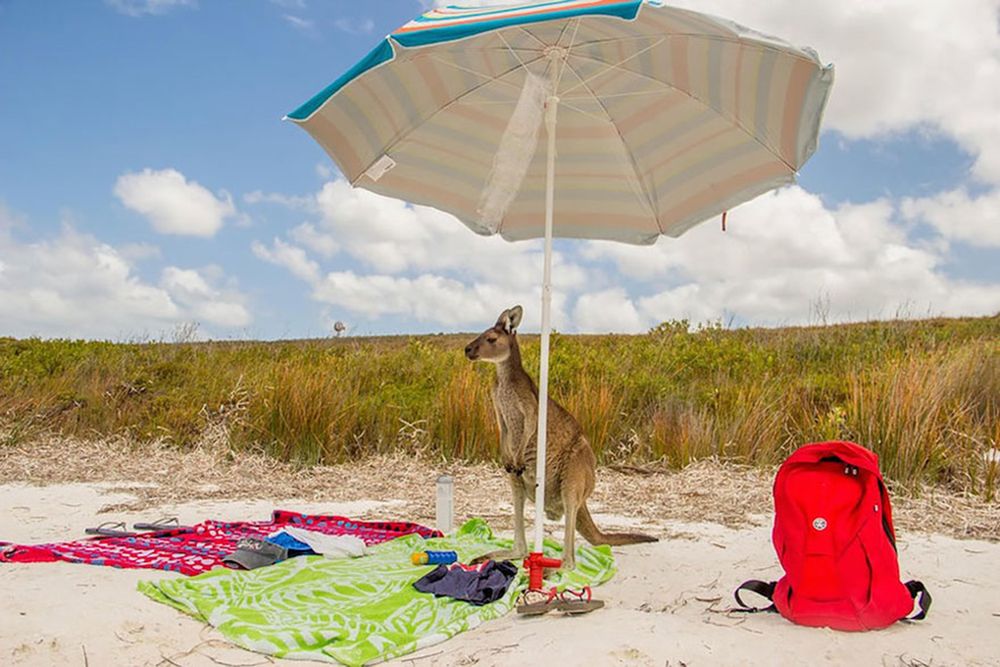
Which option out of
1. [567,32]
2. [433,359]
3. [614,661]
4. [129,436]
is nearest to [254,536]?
[614,661]

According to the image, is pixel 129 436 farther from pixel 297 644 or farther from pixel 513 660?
pixel 513 660

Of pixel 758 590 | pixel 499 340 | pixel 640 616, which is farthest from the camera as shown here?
pixel 499 340

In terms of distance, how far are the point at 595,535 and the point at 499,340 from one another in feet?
5.06

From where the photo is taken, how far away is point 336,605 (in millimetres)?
4648

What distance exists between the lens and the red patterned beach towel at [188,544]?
5.07m

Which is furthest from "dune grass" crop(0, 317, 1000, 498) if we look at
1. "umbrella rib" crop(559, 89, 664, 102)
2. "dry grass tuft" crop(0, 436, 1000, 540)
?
"umbrella rib" crop(559, 89, 664, 102)

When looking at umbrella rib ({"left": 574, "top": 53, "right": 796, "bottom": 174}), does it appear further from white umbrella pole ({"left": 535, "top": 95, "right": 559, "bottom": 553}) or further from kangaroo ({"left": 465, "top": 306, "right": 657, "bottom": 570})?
kangaroo ({"left": 465, "top": 306, "right": 657, "bottom": 570})

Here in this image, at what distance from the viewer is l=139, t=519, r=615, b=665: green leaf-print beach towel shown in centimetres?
404

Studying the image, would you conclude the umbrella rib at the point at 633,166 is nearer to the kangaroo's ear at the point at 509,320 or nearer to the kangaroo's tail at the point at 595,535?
the kangaroo's ear at the point at 509,320

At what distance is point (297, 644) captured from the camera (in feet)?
13.3

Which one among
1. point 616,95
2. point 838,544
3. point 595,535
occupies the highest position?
point 616,95

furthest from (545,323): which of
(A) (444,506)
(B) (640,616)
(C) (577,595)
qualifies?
(A) (444,506)

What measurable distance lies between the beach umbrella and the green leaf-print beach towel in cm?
71

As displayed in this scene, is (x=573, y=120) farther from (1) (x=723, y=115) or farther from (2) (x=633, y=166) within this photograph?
(1) (x=723, y=115)
